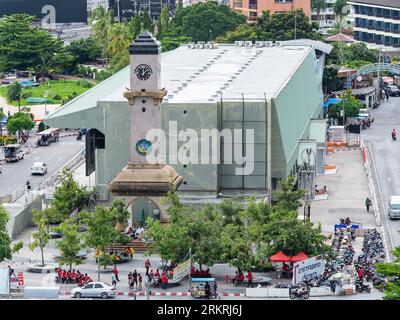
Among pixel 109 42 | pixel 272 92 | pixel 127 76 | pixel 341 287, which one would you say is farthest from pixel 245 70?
pixel 109 42

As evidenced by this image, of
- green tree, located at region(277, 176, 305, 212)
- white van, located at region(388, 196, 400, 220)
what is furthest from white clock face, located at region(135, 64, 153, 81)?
white van, located at region(388, 196, 400, 220)

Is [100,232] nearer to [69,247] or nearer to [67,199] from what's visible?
[69,247]

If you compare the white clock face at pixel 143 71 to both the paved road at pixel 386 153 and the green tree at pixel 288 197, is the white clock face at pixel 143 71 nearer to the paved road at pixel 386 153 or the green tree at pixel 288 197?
the green tree at pixel 288 197

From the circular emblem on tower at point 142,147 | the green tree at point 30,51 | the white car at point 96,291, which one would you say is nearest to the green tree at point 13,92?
the green tree at point 30,51

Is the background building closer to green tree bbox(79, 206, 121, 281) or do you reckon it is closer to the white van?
the white van

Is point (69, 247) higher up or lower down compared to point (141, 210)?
higher up

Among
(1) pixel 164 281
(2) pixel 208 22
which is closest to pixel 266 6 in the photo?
(2) pixel 208 22
